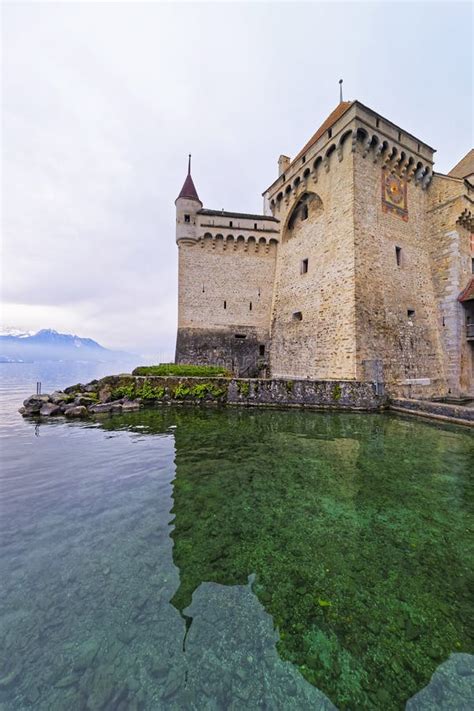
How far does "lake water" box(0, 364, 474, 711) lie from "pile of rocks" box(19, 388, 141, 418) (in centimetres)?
480

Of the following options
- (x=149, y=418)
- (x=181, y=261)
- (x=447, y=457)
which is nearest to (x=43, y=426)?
(x=149, y=418)

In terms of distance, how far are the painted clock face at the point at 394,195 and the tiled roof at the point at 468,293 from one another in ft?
15.0

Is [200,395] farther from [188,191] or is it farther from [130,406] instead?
[188,191]

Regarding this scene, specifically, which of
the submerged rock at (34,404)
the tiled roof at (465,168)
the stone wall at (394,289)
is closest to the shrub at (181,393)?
the submerged rock at (34,404)

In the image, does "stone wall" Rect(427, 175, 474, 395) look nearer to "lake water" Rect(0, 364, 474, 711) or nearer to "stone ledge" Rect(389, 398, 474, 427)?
"stone ledge" Rect(389, 398, 474, 427)

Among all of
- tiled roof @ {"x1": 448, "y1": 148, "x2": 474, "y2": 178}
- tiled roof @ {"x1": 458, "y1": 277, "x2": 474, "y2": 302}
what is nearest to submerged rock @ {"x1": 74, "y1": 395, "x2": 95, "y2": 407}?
tiled roof @ {"x1": 458, "y1": 277, "x2": 474, "y2": 302}

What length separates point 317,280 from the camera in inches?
→ 557

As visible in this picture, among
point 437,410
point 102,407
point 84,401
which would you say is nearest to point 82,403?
point 84,401

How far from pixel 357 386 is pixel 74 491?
9.99 metres

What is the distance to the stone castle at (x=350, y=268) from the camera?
1229 cm

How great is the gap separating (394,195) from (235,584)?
1658 centimetres

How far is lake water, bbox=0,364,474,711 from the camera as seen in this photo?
5.93 feet

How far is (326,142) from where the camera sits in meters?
13.4

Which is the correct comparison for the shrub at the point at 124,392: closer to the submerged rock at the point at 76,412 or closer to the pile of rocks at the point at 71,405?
the pile of rocks at the point at 71,405
